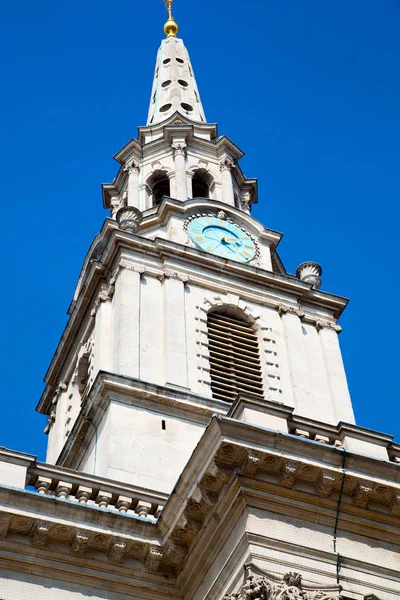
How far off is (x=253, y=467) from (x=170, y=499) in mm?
1566

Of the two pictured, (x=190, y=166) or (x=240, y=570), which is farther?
(x=190, y=166)

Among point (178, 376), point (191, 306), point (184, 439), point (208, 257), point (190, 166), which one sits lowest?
point (184, 439)

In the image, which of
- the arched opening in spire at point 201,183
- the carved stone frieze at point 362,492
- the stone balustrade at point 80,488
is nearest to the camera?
the carved stone frieze at point 362,492

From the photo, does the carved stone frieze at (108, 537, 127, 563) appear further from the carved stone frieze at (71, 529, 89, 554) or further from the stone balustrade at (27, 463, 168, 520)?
the stone balustrade at (27, 463, 168, 520)

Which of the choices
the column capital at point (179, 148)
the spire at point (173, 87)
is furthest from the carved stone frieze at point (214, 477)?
the spire at point (173, 87)

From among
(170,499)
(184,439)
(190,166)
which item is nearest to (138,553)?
(170,499)

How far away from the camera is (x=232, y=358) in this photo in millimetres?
31250

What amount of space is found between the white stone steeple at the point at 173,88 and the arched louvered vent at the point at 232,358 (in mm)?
13295

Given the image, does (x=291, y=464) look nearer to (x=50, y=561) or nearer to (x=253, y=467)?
(x=253, y=467)

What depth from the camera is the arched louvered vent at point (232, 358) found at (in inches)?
1187

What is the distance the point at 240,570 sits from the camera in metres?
18.0

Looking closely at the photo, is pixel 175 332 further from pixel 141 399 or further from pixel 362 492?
pixel 362 492

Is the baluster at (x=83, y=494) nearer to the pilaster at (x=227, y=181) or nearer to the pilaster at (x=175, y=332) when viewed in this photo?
the pilaster at (x=175, y=332)

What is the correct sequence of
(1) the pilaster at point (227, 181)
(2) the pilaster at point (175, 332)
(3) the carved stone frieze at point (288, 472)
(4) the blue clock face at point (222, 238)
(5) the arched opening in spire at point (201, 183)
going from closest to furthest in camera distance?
(3) the carved stone frieze at point (288, 472) < (2) the pilaster at point (175, 332) < (4) the blue clock face at point (222, 238) < (1) the pilaster at point (227, 181) < (5) the arched opening in spire at point (201, 183)
